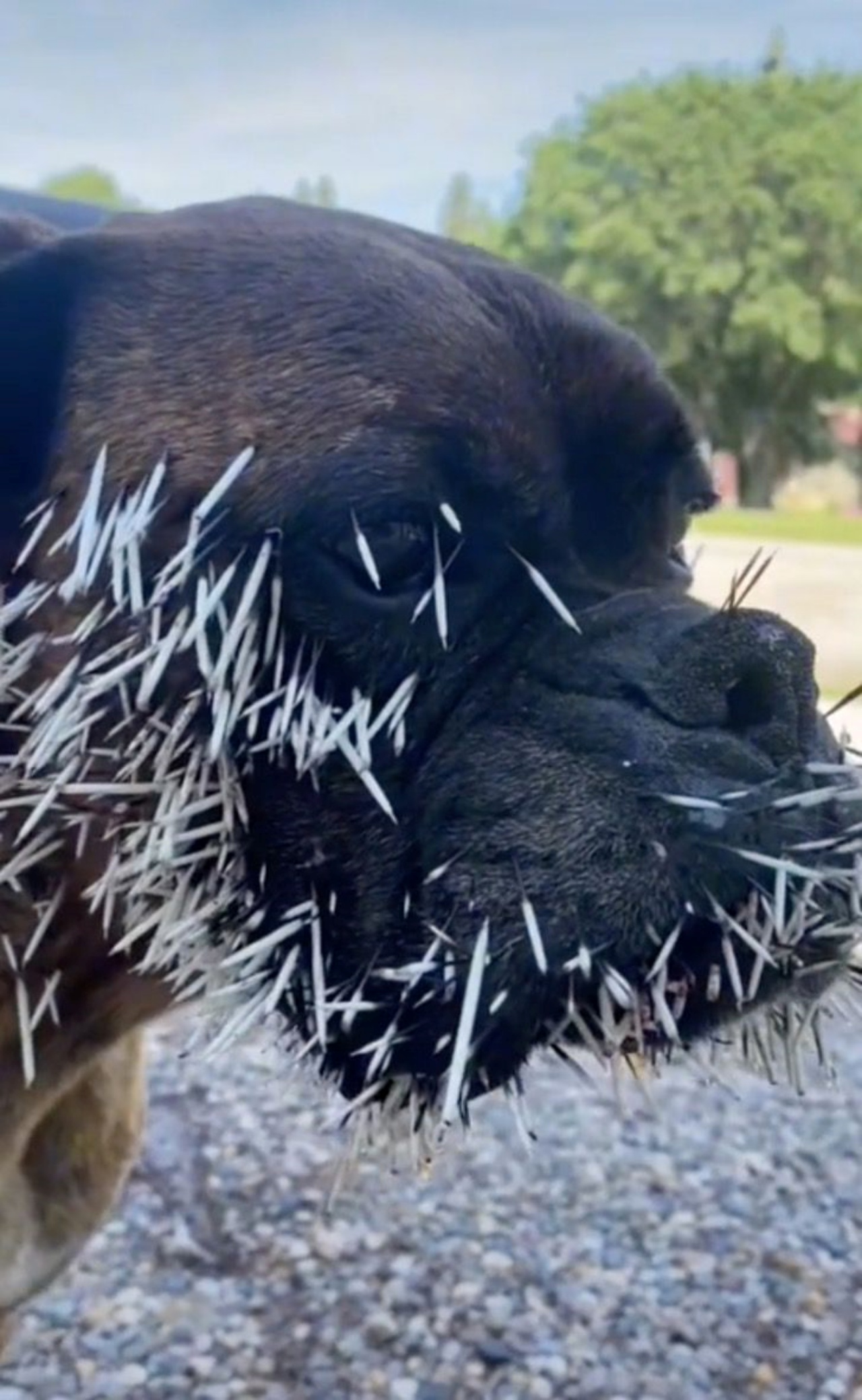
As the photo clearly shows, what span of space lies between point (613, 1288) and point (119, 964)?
172 cm

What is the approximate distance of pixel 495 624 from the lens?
1.31m

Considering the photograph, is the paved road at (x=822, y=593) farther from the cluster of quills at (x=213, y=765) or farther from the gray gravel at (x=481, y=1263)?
the cluster of quills at (x=213, y=765)

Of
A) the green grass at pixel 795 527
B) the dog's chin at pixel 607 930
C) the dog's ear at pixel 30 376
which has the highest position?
the dog's ear at pixel 30 376

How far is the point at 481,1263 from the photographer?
10.0 feet

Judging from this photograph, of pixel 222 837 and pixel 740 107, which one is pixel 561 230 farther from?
pixel 222 837

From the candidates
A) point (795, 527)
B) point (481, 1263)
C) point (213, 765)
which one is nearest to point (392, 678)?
point (213, 765)

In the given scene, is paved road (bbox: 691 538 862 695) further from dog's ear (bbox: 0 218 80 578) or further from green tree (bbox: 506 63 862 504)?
green tree (bbox: 506 63 862 504)

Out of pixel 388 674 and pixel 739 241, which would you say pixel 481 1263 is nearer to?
pixel 388 674

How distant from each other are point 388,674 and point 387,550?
99 mm

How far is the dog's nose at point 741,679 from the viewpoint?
4.03ft

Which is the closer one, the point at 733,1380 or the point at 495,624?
the point at 495,624

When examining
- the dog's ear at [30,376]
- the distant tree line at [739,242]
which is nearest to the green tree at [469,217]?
the distant tree line at [739,242]

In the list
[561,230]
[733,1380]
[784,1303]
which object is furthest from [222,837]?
[561,230]

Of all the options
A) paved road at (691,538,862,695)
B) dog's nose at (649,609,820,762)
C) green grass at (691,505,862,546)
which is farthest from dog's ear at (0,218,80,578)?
green grass at (691,505,862,546)
